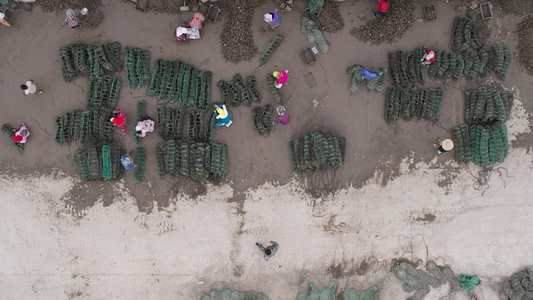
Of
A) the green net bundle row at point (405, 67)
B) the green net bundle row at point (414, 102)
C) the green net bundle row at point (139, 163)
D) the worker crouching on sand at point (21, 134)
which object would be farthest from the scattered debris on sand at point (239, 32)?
the worker crouching on sand at point (21, 134)

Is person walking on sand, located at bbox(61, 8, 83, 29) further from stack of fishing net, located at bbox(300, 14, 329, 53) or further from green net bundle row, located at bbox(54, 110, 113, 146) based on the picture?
stack of fishing net, located at bbox(300, 14, 329, 53)

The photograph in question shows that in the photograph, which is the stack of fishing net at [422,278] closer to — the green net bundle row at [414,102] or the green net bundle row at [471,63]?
the green net bundle row at [414,102]

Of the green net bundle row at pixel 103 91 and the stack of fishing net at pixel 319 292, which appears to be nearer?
the green net bundle row at pixel 103 91

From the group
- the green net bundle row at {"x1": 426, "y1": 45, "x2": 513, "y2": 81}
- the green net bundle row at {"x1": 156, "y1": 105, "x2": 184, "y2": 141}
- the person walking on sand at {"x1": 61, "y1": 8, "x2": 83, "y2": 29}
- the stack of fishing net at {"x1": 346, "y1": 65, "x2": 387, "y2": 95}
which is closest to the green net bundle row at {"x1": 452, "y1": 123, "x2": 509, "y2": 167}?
the green net bundle row at {"x1": 426, "y1": 45, "x2": 513, "y2": 81}

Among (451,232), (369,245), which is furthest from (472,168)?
(369,245)

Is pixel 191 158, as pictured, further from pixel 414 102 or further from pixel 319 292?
pixel 414 102

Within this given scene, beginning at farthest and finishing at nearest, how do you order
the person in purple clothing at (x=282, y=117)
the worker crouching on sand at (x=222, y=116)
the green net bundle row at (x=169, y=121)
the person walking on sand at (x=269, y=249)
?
the green net bundle row at (x=169, y=121) → the person walking on sand at (x=269, y=249) → the worker crouching on sand at (x=222, y=116) → the person in purple clothing at (x=282, y=117)

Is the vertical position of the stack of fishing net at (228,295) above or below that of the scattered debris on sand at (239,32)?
below
